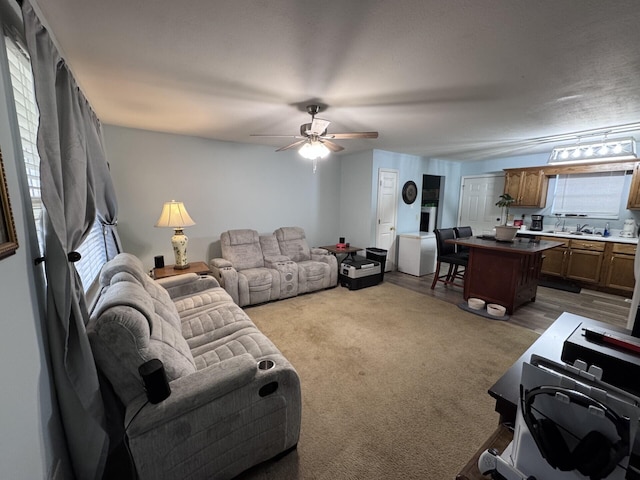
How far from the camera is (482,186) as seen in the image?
5875mm

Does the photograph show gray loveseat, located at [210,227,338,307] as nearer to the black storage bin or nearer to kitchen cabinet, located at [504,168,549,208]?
the black storage bin

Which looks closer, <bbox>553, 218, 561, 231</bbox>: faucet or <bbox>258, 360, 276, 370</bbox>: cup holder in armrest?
<bbox>258, 360, 276, 370</bbox>: cup holder in armrest

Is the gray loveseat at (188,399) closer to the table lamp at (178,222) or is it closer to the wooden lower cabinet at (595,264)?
the table lamp at (178,222)

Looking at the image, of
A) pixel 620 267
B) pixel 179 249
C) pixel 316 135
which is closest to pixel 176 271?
pixel 179 249

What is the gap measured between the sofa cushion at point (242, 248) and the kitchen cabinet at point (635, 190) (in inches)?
233

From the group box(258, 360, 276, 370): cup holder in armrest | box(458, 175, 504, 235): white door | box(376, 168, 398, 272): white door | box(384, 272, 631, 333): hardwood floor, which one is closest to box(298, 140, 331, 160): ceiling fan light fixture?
box(258, 360, 276, 370): cup holder in armrest

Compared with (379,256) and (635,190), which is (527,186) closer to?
(635,190)

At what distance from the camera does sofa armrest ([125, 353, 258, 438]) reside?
3.70ft

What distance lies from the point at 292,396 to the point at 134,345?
2.85ft

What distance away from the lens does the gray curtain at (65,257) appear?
103cm

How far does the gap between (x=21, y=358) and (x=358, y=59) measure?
2149mm

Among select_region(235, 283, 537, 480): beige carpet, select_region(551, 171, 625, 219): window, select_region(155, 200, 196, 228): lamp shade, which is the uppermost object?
select_region(551, 171, 625, 219): window

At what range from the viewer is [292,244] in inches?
178

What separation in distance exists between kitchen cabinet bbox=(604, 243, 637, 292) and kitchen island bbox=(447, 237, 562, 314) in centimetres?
135
